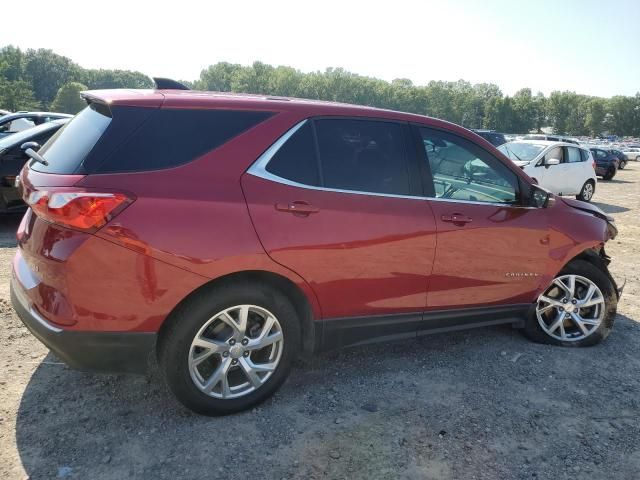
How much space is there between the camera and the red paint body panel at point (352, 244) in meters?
2.69

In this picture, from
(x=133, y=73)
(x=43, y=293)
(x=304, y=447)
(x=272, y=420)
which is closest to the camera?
(x=43, y=293)

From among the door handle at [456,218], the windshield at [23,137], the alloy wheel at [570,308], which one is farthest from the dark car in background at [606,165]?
the door handle at [456,218]

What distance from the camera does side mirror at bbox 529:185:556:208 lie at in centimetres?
366

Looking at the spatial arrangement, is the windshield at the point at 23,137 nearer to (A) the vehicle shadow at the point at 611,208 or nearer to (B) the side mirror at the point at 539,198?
(B) the side mirror at the point at 539,198

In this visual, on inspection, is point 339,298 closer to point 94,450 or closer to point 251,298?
point 251,298

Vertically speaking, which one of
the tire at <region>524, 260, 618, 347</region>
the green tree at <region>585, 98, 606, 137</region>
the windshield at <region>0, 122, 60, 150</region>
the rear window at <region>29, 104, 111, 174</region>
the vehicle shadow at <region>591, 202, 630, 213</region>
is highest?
the green tree at <region>585, 98, 606, 137</region>

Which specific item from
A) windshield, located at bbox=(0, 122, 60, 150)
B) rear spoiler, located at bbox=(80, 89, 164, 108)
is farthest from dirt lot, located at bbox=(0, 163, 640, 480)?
windshield, located at bbox=(0, 122, 60, 150)

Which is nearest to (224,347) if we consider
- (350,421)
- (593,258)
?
(350,421)

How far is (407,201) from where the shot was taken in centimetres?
314

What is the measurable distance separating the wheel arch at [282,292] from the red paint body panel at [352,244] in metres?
0.09

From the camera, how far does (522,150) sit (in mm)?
12312

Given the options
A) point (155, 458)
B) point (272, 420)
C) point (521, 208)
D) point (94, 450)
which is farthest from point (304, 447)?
point (521, 208)

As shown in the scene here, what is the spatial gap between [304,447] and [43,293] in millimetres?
1540

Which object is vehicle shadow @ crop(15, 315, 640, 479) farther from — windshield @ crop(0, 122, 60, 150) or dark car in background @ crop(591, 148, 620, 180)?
dark car in background @ crop(591, 148, 620, 180)
